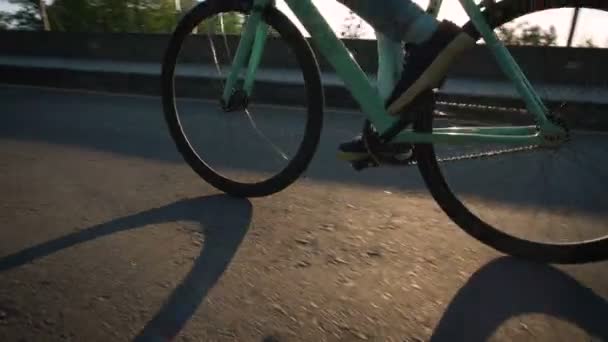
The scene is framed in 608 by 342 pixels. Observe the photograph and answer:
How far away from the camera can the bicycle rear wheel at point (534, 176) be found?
6.35ft

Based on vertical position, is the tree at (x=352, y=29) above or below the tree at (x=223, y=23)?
below

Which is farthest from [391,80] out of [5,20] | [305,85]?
[5,20]

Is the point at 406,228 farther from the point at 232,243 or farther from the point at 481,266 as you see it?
the point at 232,243

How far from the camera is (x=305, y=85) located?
234cm

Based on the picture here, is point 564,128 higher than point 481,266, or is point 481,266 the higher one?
point 564,128

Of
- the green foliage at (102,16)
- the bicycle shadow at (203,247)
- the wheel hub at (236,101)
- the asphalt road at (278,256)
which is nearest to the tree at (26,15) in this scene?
the green foliage at (102,16)

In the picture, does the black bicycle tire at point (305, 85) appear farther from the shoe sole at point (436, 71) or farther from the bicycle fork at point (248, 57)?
the shoe sole at point (436, 71)

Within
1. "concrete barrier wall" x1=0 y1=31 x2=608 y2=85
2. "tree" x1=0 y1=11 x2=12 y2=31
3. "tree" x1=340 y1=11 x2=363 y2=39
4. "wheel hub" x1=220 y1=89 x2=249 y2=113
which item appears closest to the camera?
"wheel hub" x1=220 y1=89 x2=249 y2=113

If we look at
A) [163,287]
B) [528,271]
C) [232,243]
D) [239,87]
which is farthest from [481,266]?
[239,87]

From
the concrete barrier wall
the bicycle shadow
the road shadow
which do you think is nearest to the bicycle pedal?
the road shadow

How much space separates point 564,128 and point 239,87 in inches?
59.4

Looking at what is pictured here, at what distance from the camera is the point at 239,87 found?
8.36 ft

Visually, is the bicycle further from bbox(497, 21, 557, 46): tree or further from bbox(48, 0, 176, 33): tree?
bbox(48, 0, 176, 33): tree

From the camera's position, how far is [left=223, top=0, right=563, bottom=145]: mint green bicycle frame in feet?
6.12
